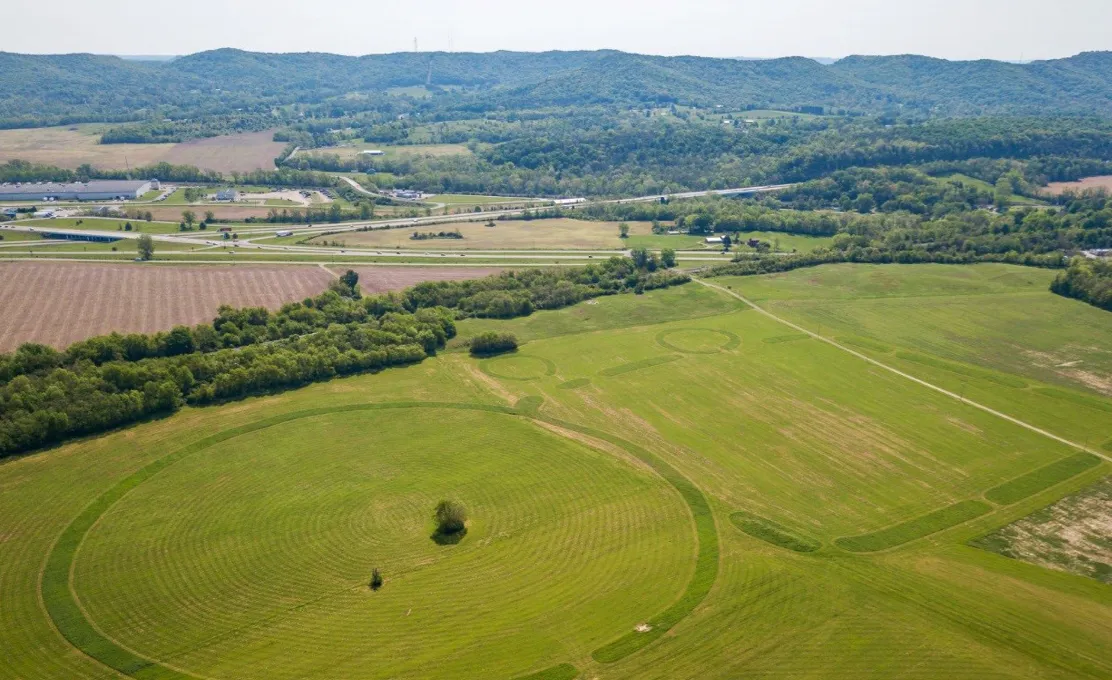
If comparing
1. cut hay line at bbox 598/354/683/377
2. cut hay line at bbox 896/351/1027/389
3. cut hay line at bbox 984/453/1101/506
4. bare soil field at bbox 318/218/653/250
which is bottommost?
cut hay line at bbox 984/453/1101/506

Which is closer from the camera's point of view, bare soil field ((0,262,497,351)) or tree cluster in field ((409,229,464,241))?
bare soil field ((0,262,497,351))

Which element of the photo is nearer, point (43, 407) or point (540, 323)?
point (43, 407)

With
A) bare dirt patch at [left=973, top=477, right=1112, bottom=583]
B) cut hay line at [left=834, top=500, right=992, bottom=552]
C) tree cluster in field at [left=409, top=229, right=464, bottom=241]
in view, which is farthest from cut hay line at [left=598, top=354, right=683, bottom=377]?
tree cluster in field at [left=409, top=229, right=464, bottom=241]

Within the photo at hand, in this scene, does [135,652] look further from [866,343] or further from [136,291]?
[866,343]

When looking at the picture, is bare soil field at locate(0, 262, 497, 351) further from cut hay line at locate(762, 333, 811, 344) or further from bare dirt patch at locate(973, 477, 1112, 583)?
bare dirt patch at locate(973, 477, 1112, 583)

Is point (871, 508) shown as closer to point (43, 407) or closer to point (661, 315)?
Answer: point (661, 315)

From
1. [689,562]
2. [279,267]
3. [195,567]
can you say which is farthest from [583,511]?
[279,267]
